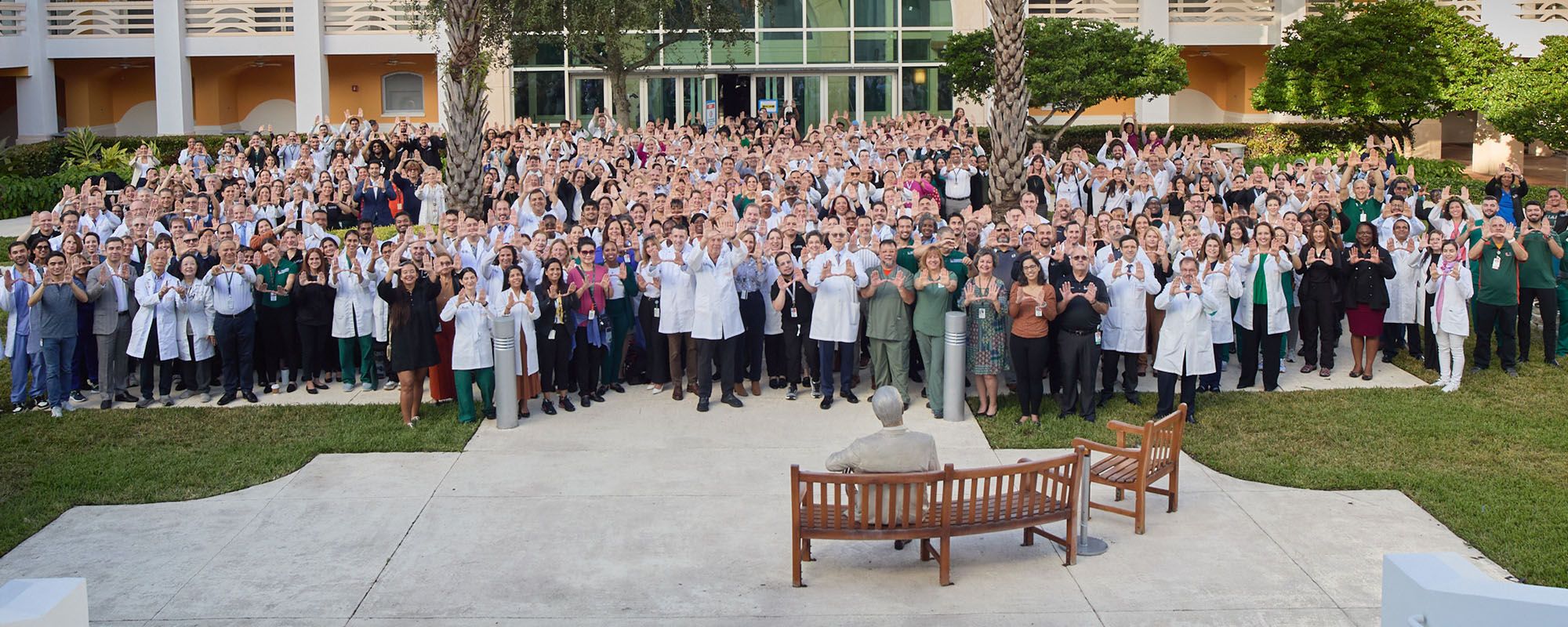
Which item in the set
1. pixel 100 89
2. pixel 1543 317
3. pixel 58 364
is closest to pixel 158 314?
pixel 58 364

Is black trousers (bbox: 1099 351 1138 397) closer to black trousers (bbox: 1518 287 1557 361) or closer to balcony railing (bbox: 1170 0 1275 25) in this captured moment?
black trousers (bbox: 1518 287 1557 361)

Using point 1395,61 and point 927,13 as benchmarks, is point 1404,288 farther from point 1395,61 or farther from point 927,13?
point 927,13

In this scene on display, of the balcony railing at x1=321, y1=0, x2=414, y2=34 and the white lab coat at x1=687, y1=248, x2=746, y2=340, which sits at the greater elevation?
the balcony railing at x1=321, y1=0, x2=414, y2=34

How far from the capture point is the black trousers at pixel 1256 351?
12.0 meters

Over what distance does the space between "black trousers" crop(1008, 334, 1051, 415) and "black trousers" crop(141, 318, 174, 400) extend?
7885mm

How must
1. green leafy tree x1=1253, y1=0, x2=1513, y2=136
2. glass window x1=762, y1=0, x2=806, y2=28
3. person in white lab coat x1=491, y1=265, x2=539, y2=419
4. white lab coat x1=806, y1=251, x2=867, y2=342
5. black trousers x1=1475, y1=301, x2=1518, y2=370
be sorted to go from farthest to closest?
1. glass window x1=762, y1=0, x2=806, y2=28
2. green leafy tree x1=1253, y1=0, x2=1513, y2=136
3. black trousers x1=1475, y1=301, x2=1518, y2=370
4. white lab coat x1=806, y1=251, x2=867, y2=342
5. person in white lab coat x1=491, y1=265, x2=539, y2=419

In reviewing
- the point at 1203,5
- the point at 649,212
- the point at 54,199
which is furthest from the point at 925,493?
the point at 1203,5

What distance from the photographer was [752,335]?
12.1 meters

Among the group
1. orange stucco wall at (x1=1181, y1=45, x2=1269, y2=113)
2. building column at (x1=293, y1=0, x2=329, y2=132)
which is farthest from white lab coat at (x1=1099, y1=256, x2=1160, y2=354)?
building column at (x1=293, y1=0, x2=329, y2=132)

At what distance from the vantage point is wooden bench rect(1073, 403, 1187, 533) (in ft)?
26.5

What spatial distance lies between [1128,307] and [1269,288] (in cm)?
155

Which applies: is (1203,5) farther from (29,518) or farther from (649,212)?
(29,518)

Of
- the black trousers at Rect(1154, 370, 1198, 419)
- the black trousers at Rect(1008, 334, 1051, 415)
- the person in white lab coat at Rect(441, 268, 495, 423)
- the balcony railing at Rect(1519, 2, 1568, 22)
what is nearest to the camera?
the black trousers at Rect(1154, 370, 1198, 419)

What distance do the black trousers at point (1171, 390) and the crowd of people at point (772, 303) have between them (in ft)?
0.08
